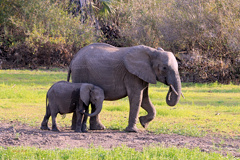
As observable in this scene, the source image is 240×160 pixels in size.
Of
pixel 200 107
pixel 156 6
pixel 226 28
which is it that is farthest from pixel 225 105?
pixel 156 6

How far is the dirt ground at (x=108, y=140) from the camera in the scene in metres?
7.63

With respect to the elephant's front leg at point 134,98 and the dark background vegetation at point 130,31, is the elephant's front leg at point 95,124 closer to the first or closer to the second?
the elephant's front leg at point 134,98

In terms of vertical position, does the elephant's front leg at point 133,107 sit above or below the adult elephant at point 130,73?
below

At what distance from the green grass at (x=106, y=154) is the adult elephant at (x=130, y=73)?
2.30 metres

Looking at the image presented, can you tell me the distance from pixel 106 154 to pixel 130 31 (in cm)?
1925

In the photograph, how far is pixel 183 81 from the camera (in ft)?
69.0

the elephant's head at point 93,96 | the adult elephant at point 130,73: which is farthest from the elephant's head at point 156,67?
the elephant's head at point 93,96

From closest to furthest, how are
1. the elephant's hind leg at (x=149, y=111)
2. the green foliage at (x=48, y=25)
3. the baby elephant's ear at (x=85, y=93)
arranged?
1. the baby elephant's ear at (x=85, y=93)
2. the elephant's hind leg at (x=149, y=111)
3. the green foliage at (x=48, y=25)

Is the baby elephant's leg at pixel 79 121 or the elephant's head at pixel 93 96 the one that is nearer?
the elephant's head at pixel 93 96

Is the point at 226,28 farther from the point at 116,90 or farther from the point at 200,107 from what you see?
the point at 116,90

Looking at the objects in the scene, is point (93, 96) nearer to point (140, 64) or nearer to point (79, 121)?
point (79, 121)

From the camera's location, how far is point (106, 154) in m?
6.56

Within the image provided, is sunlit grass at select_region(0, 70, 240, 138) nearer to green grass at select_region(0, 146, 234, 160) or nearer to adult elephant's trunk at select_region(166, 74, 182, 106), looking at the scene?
adult elephant's trunk at select_region(166, 74, 182, 106)

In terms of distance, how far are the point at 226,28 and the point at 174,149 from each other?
13.8 m
